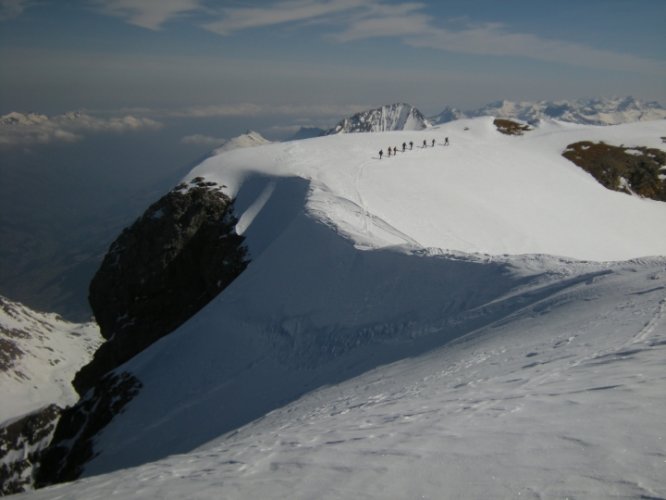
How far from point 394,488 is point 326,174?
116ft

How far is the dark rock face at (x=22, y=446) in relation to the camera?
229 ft

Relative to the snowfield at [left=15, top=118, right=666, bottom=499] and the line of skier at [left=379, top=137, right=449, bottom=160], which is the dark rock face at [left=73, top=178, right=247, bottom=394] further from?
the line of skier at [left=379, top=137, right=449, bottom=160]

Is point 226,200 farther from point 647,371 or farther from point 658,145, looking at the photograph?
point 658,145

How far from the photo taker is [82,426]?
31.3m

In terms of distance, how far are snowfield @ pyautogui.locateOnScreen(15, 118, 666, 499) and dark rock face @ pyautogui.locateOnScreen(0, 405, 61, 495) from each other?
5408 centimetres

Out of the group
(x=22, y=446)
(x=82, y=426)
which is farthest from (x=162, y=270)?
(x=22, y=446)

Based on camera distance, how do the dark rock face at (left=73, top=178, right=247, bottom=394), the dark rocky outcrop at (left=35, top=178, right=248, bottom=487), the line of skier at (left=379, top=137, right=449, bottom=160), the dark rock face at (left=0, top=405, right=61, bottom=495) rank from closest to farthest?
1. the dark rocky outcrop at (left=35, top=178, right=248, bottom=487)
2. the dark rock face at (left=73, top=178, right=247, bottom=394)
3. the line of skier at (left=379, top=137, right=449, bottom=160)
4. the dark rock face at (left=0, top=405, right=61, bottom=495)

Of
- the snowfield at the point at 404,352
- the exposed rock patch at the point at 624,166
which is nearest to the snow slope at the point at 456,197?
the snowfield at the point at 404,352

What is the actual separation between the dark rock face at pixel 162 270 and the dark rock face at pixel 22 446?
38.0 meters

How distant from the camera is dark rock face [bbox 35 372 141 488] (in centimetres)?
2823

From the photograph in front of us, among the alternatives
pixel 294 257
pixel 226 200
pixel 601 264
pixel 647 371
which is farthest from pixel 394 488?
pixel 226 200

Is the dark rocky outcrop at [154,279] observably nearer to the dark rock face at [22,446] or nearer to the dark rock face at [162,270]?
the dark rock face at [162,270]

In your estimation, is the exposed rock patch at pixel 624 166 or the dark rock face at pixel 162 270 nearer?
the dark rock face at pixel 162 270

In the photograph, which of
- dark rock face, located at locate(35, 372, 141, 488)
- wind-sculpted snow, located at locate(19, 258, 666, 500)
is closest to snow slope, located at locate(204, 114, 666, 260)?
wind-sculpted snow, located at locate(19, 258, 666, 500)
